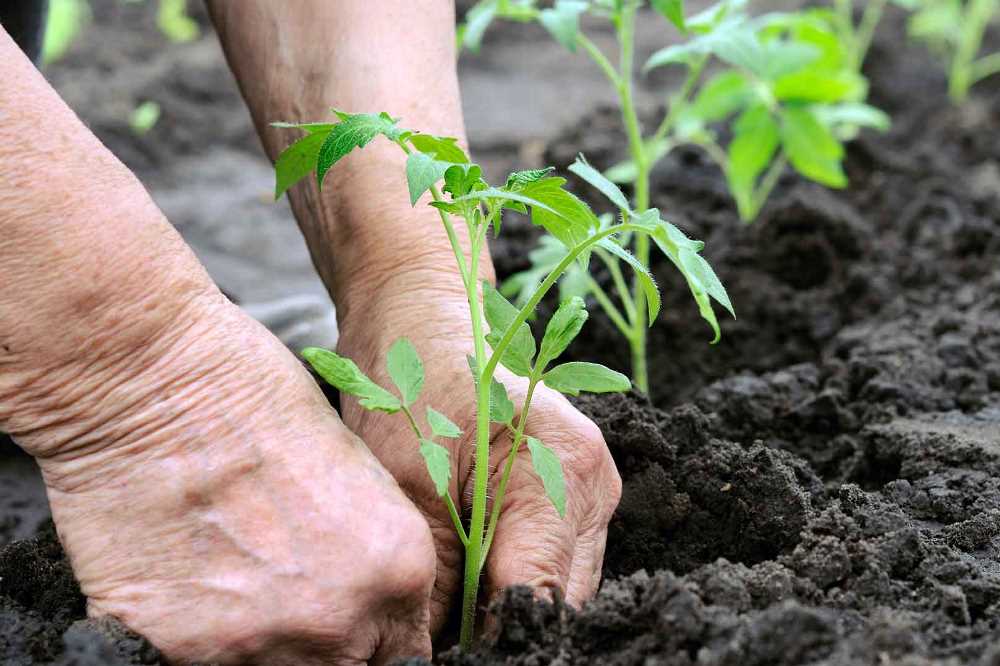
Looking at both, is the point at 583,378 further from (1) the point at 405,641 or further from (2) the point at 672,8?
(2) the point at 672,8

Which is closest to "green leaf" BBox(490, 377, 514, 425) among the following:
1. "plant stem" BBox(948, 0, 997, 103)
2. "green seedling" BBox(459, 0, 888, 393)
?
"green seedling" BBox(459, 0, 888, 393)

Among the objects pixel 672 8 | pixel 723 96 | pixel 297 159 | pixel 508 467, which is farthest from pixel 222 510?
pixel 723 96

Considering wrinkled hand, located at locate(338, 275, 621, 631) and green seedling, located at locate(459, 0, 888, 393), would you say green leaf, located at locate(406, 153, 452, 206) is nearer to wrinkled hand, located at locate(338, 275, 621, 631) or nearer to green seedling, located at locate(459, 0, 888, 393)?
wrinkled hand, located at locate(338, 275, 621, 631)

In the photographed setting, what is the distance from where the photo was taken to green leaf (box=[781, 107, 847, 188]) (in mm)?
2705

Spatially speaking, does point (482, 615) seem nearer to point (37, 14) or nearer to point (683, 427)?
point (683, 427)

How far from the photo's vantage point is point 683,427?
5.50 feet

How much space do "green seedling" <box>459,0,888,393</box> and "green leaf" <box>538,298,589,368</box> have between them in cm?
83

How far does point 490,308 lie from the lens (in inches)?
51.4

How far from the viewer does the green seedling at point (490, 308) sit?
1.17 m

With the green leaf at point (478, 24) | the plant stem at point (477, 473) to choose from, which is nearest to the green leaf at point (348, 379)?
the plant stem at point (477, 473)

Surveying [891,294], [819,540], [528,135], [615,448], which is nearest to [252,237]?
[528,135]

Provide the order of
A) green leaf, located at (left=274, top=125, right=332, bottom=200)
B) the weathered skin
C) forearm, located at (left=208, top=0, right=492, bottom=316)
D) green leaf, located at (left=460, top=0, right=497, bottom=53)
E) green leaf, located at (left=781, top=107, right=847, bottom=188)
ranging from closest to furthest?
the weathered skin → green leaf, located at (left=274, top=125, right=332, bottom=200) → forearm, located at (left=208, top=0, right=492, bottom=316) → green leaf, located at (left=460, top=0, right=497, bottom=53) → green leaf, located at (left=781, top=107, right=847, bottom=188)

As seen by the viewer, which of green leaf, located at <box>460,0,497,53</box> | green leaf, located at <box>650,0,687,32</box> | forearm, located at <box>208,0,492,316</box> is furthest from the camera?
green leaf, located at <box>460,0,497,53</box>

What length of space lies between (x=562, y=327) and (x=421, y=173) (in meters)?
0.26
